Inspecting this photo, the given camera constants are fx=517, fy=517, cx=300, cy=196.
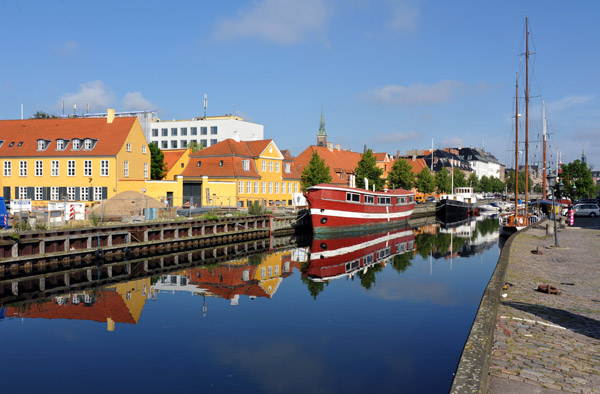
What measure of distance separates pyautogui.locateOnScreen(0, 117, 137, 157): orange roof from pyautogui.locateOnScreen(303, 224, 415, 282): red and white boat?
76.3 ft

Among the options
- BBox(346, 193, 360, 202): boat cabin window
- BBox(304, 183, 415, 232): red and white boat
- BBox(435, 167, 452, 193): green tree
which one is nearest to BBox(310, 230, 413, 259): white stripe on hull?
BBox(304, 183, 415, 232): red and white boat

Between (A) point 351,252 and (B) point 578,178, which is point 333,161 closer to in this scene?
(B) point 578,178

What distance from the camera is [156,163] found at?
6638 centimetres

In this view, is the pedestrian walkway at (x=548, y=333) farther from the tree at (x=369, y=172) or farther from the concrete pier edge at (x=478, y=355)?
the tree at (x=369, y=172)

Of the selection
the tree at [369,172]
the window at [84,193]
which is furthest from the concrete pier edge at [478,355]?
the tree at [369,172]

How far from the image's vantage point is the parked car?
64250 mm

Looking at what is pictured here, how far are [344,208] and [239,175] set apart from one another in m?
15.9

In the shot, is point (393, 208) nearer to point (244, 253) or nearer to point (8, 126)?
point (244, 253)

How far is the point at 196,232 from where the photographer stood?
123ft

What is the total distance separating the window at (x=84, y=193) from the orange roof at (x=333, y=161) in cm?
4093

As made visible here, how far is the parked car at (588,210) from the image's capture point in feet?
211

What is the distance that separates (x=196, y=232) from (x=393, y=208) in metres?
28.2

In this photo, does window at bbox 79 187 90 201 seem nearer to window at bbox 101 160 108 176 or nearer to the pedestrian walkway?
window at bbox 101 160 108 176

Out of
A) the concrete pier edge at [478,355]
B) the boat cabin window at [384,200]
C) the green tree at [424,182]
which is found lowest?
the concrete pier edge at [478,355]
